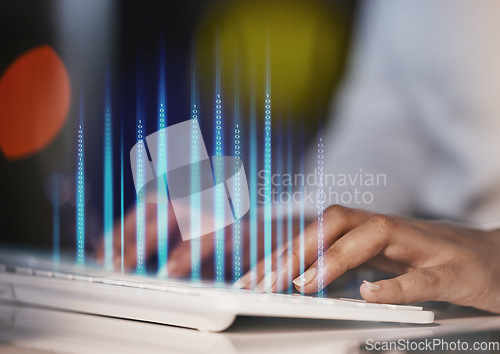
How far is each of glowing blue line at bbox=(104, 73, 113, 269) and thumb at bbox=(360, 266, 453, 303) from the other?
0.27 metres

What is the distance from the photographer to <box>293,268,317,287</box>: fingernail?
0.46 metres

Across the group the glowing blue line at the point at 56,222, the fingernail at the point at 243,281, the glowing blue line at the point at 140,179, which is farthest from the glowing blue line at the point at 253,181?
the glowing blue line at the point at 56,222

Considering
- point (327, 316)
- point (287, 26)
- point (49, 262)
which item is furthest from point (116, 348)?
point (287, 26)

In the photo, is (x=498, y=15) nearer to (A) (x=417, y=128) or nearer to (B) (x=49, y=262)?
(A) (x=417, y=128)

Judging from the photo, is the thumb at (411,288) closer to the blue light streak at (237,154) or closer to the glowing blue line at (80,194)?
the blue light streak at (237,154)

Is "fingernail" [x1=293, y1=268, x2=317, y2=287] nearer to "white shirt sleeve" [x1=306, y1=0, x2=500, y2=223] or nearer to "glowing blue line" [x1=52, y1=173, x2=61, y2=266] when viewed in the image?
"white shirt sleeve" [x1=306, y1=0, x2=500, y2=223]

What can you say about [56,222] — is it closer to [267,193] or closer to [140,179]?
[140,179]

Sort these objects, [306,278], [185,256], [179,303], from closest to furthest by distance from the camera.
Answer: [179,303] < [306,278] < [185,256]

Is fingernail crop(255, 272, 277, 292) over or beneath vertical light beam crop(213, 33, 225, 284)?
beneath

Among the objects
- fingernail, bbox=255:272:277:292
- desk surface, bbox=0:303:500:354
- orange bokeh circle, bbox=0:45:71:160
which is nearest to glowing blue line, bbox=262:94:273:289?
fingernail, bbox=255:272:277:292

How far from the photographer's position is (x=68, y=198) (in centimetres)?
53

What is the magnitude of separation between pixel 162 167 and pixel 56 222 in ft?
0.47

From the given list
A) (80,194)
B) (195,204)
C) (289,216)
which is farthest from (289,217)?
(80,194)

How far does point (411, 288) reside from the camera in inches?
17.6
